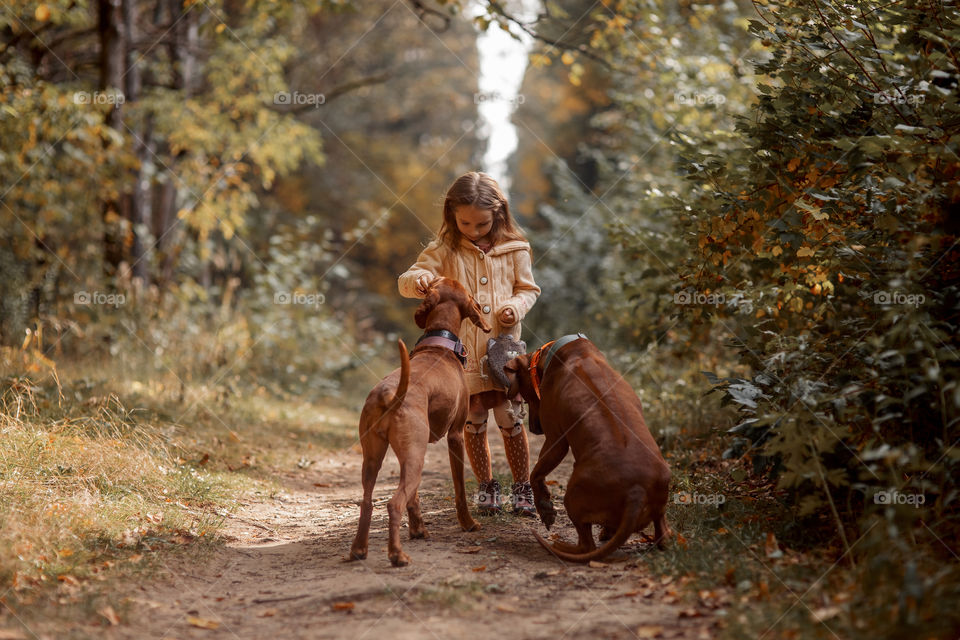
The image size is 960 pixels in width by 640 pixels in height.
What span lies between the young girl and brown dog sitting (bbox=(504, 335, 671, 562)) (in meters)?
0.45

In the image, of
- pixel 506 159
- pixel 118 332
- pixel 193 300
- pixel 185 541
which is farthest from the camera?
pixel 506 159

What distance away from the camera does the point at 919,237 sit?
3422 mm

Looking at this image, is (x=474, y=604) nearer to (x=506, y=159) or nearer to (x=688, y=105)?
(x=688, y=105)

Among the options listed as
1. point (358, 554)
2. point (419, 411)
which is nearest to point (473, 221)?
point (419, 411)

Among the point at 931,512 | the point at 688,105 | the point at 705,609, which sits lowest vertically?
the point at 705,609

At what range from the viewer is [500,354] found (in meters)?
4.86

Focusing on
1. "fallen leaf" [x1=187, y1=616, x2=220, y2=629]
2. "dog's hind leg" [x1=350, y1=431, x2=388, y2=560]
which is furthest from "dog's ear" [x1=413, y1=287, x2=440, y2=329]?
"fallen leaf" [x1=187, y1=616, x2=220, y2=629]

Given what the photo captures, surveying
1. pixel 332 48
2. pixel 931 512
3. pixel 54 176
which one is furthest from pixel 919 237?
pixel 332 48

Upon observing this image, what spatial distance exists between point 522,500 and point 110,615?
2.49 meters

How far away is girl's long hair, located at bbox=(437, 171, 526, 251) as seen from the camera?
4887mm

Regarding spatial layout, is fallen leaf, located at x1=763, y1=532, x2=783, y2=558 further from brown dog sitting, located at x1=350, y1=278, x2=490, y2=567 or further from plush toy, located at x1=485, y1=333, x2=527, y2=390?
plush toy, located at x1=485, y1=333, x2=527, y2=390

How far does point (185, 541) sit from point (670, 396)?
440 cm

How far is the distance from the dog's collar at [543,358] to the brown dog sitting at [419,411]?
A: 1.20 feet

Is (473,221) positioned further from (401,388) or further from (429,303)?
(401,388)
